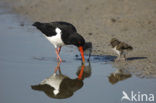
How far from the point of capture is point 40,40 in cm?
1234

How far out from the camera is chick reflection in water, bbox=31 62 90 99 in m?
8.04

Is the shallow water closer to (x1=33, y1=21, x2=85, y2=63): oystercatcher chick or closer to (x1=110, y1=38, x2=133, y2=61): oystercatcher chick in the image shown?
(x1=110, y1=38, x2=133, y2=61): oystercatcher chick

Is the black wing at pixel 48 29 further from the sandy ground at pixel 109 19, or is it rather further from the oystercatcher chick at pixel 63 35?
the sandy ground at pixel 109 19

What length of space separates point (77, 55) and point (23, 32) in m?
3.00

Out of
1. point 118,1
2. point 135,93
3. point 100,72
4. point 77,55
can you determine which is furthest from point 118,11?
point 135,93

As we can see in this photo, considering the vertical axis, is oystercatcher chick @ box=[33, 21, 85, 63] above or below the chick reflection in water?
above

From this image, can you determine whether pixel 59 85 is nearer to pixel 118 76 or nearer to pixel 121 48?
pixel 118 76

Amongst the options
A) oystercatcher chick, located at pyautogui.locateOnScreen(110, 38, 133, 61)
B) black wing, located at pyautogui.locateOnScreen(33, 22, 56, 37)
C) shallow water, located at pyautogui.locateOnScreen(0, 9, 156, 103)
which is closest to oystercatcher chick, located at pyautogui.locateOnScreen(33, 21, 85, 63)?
black wing, located at pyautogui.locateOnScreen(33, 22, 56, 37)

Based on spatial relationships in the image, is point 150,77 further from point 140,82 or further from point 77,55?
point 77,55

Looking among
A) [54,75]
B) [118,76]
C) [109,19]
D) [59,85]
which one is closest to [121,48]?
[118,76]

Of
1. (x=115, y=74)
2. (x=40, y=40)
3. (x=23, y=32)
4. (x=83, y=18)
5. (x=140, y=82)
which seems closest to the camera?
(x=140, y=82)

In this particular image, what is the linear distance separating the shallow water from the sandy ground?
24.7 inches

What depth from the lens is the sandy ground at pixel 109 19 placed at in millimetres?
10973

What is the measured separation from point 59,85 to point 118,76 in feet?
4.59
